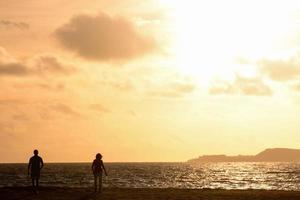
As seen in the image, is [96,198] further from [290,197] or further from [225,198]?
[290,197]

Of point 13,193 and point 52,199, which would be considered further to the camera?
point 13,193

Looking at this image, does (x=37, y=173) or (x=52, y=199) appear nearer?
(x=52, y=199)

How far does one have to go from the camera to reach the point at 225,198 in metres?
32.6

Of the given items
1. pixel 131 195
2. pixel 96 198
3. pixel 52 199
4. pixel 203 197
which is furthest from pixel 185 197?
pixel 52 199

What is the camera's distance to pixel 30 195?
3312cm

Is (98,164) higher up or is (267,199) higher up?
(98,164)

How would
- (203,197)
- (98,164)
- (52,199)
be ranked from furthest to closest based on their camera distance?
(98,164) < (203,197) < (52,199)

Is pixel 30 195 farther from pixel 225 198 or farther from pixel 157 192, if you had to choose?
pixel 225 198

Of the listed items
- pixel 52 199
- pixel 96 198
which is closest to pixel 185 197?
pixel 96 198

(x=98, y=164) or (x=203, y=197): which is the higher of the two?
(x=98, y=164)

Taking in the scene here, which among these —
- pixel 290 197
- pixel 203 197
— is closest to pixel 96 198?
pixel 203 197

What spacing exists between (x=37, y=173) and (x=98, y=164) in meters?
3.96

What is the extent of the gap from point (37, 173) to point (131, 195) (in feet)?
20.3

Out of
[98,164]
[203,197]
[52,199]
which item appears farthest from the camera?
[98,164]
